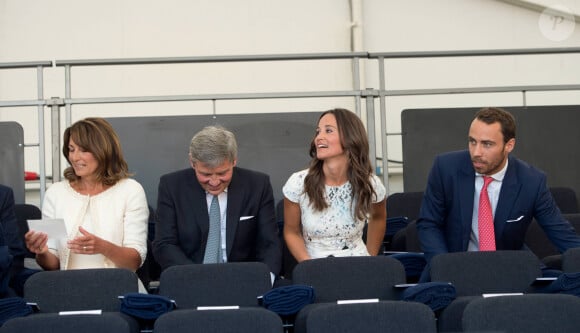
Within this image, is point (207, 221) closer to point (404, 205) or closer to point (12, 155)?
point (404, 205)

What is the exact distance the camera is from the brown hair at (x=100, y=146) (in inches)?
204

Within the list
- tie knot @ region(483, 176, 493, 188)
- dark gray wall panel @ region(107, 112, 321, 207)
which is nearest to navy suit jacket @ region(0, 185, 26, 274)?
dark gray wall panel @ region(107, 112, 321, 207)

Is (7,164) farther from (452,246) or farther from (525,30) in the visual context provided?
(525,30)

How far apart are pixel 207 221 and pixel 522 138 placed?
99.2 inches

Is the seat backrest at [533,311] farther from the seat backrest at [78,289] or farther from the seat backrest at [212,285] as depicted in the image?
the seat backrest at [78,289]

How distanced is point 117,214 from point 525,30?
5.21m

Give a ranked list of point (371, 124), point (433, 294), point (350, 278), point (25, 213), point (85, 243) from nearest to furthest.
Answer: point (433, 294) → point (350, 278) → point (85, 243) → point (25, 213) → point (371, 124)

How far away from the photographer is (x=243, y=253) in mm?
5234

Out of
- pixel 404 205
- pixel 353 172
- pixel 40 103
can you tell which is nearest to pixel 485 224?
pixel 353 172

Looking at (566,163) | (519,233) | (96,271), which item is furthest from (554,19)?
(96,271)

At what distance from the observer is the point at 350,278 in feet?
14.7

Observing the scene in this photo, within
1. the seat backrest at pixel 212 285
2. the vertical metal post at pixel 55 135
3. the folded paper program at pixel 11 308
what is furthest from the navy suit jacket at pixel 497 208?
the vertical metal post at pixel 55 135

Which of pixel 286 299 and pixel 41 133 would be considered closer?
pixel 286 299

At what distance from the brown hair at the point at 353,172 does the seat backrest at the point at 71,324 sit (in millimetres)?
1590
